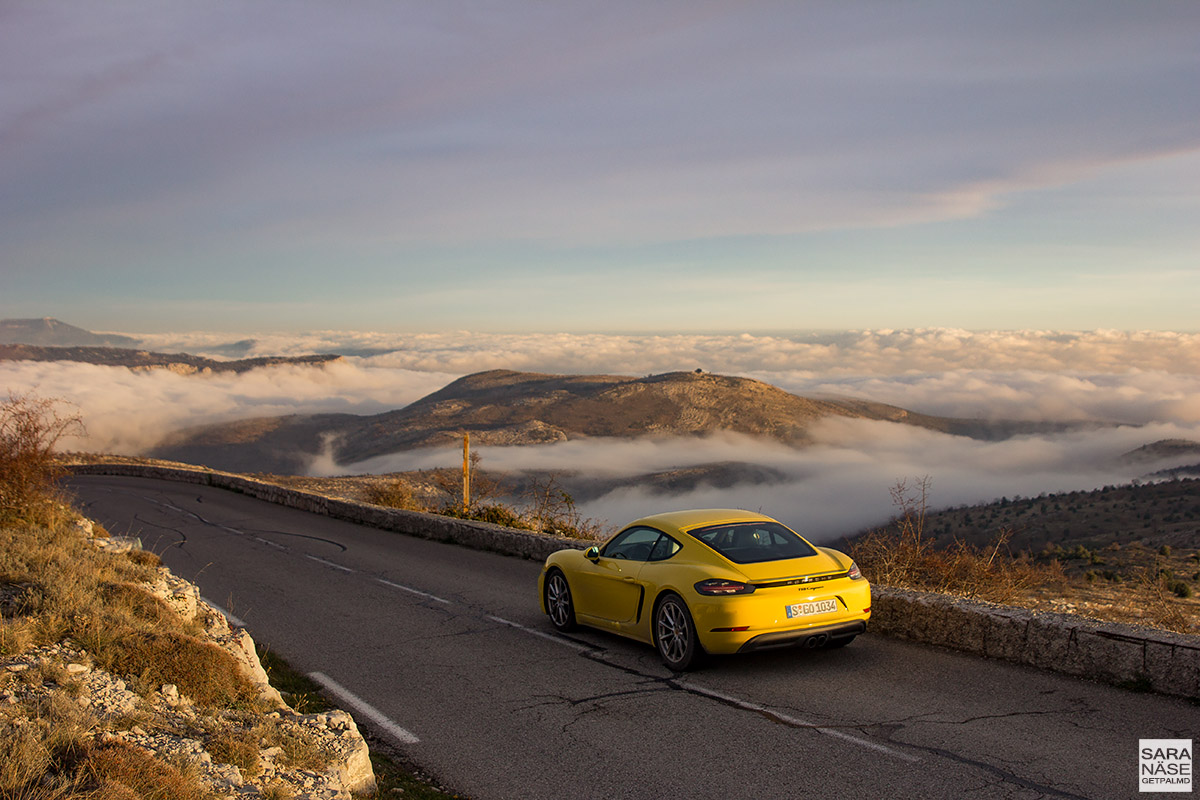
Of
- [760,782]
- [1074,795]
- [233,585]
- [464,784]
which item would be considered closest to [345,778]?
[464,784]

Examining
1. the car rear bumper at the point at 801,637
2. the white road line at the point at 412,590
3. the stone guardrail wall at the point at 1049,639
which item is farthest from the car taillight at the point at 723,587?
the white road line at the point at 412,590

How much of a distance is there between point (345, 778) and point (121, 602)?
3629mm

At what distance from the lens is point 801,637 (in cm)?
724

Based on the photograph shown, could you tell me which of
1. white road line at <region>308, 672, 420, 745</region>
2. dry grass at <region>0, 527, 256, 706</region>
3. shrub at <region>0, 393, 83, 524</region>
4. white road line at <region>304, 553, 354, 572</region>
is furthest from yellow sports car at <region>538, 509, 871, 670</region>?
shrub at <region>0, 393, 83, 524</region>

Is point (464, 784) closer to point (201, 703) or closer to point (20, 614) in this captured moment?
point (201, 703)

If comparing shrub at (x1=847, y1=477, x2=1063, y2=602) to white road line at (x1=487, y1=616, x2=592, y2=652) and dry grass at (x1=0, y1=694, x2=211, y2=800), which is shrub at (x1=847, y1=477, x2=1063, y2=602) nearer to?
white road line at (x1=487, y1=616, x2=592, y2=652)

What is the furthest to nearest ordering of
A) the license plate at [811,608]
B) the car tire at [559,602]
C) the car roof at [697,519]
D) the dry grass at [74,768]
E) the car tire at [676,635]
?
the car tire at [559,602] → the car roof at [697,519] → the car tire at [676,635] → the license plate at [811,608] → the dry grass at [74,768]

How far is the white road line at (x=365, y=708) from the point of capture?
6.34m

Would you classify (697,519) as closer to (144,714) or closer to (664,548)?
(664,548)

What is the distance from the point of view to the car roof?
27.4 ft

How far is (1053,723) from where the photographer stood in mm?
6082

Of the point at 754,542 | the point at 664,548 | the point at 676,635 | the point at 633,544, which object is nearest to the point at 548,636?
the point at 633,544

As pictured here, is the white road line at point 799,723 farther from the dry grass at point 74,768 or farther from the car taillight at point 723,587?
the dry grass at point 74,768

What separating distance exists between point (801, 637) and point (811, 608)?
10.4 inches
